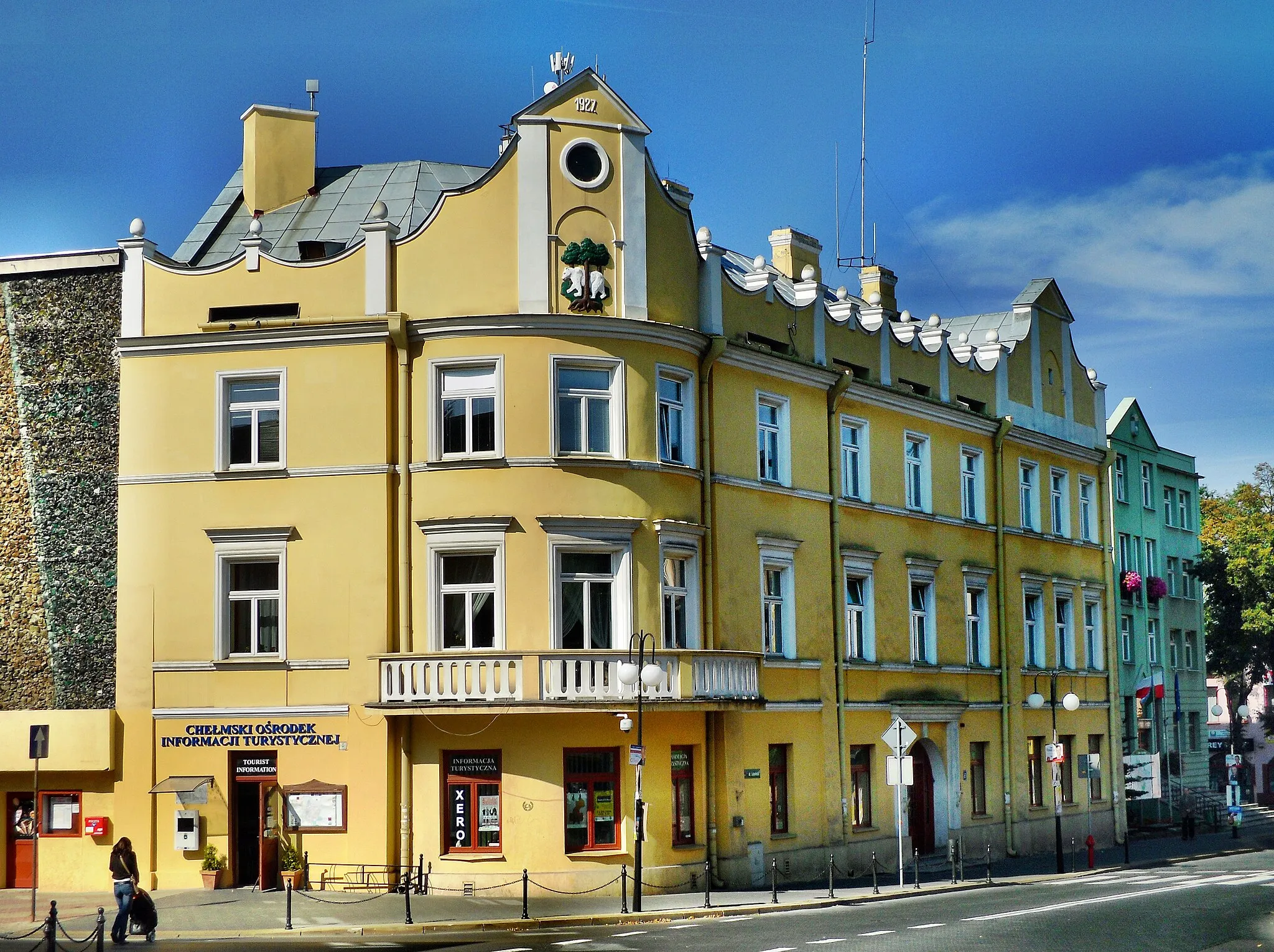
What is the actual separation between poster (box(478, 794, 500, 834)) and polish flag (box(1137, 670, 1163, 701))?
35.8 meters

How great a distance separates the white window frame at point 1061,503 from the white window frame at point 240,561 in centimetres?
2652

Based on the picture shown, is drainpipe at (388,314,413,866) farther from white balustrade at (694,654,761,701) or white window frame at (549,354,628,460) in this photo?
white balustrade at (694,654,761,701)

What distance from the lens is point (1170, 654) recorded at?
6562cm


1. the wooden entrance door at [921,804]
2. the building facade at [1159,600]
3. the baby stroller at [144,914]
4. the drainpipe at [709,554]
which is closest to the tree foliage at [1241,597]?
the building facade at [1159,600]

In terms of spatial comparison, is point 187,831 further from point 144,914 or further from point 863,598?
point 863,598

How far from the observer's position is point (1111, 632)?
54219 mm

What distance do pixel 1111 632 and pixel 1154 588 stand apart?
937 centimetres

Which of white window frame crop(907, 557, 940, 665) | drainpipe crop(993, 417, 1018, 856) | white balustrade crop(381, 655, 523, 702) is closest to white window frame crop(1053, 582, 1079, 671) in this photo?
drainpipe crop(993, 417, 1018, 856)

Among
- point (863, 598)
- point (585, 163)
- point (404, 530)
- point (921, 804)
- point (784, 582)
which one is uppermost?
point (585, 163)

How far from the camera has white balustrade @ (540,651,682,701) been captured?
3158 centimetres

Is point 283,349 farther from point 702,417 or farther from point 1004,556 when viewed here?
A: point 1004,556

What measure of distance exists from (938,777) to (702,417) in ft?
45.1

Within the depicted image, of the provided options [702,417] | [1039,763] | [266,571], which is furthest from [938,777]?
[266,571]

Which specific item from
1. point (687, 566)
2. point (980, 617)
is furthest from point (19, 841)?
point (980, 617)
